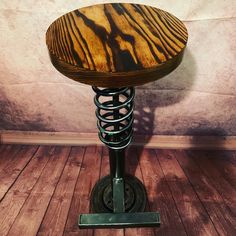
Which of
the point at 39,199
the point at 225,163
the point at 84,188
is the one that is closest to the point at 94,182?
the point at 84,188

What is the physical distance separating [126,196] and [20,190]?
2.26ft

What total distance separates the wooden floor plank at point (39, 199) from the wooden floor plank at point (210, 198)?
916 millimetres

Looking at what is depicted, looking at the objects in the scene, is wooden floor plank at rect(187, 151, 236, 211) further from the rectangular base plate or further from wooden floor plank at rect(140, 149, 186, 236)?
the rectangular base plate

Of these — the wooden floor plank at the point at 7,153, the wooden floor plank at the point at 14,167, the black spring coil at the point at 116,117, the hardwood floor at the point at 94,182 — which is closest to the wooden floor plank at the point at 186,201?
the hardwood floor at the point at 94,182

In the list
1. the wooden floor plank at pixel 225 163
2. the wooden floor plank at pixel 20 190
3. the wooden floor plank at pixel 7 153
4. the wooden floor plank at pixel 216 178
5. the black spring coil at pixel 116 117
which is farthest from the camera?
the wooden floor plank at pixel 7 153

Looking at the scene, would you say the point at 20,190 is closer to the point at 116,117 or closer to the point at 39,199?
the point at 39,199

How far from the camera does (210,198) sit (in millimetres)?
1375

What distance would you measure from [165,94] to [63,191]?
96 cm

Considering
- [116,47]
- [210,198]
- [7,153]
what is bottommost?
[210,198]

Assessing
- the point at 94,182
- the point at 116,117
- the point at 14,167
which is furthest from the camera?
the point at 14,167

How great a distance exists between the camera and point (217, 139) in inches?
69.5

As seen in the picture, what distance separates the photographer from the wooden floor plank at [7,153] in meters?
1.64

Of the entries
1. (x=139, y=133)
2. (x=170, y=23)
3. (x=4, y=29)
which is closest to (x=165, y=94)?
(x=139, y=133)

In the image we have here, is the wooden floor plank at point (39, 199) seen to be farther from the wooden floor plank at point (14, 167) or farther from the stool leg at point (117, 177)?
the stool leg at point (117, 177)
